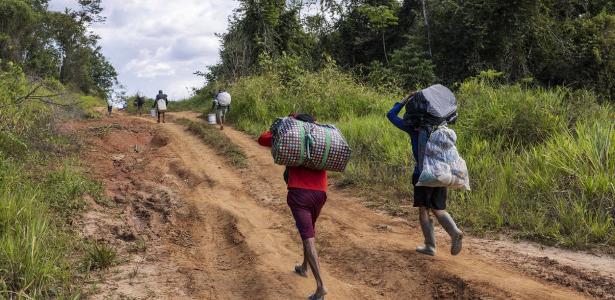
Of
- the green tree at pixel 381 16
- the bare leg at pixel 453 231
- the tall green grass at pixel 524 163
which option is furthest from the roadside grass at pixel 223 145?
the green tree at pixel 381 16

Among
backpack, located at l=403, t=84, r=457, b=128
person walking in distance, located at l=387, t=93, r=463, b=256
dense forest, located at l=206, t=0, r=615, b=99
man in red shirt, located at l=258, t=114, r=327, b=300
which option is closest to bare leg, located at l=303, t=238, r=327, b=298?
man in red shirt, located at l=258, t=114, r=327, b=300

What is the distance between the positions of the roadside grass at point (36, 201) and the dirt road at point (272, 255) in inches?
12.4

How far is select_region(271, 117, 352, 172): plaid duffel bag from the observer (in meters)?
3.93

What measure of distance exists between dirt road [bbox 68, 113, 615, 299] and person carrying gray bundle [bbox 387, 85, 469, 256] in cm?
36

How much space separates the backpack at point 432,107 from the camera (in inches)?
183

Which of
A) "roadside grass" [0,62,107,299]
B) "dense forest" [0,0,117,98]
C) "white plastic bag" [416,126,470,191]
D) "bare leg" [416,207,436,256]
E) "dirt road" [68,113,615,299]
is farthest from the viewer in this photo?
"dense forest" [0,0,117,98]

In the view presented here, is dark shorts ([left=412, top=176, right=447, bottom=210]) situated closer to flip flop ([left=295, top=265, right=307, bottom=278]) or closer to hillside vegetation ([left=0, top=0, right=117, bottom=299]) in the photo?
flip flop ([left=295, top=265, right=307, bottom=278])

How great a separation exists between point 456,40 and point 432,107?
15811 mm

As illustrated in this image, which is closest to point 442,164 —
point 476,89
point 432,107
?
point 432,107

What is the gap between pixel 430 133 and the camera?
15.5 ft

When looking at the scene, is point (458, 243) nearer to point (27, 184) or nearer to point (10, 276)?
point (10, 276)

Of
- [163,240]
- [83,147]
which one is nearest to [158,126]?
[83,147]

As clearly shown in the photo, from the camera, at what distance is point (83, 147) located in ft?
34.0

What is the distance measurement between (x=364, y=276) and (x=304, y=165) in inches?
56.1
